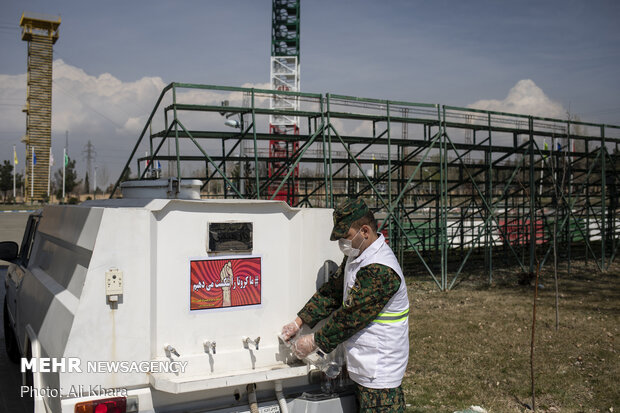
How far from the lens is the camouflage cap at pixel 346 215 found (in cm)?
304

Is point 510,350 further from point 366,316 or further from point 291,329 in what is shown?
point 366,316

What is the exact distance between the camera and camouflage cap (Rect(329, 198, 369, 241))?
304cm

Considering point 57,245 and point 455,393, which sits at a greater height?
point 57,245

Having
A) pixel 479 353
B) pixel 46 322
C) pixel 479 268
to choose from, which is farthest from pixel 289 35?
pixel 46 322

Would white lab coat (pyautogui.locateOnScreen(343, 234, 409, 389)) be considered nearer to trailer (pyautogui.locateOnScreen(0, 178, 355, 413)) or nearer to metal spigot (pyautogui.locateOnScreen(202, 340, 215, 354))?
trailer (pyautogui.locateOnScreen(0, 178, 355, 413))

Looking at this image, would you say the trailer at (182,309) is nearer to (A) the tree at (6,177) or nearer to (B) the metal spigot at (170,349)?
(B) the metal spigot at (170,349)

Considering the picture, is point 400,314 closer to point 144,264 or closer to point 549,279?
point 144,264

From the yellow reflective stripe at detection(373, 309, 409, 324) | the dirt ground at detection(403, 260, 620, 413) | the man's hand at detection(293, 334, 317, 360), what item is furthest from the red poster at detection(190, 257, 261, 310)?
the dirt ground at detection(403, 260, 620, 413)

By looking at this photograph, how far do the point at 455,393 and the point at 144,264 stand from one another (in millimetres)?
4156

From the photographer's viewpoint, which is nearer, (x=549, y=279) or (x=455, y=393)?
(x=455, y=393)

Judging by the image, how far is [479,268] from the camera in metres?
15.3

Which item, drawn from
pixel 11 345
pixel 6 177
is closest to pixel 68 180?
pixel 6 177

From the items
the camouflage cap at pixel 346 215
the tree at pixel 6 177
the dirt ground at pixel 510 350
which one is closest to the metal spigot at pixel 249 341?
the camouflage cap at pixel 346 215

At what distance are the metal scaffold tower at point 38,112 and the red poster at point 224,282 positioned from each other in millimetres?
53672
